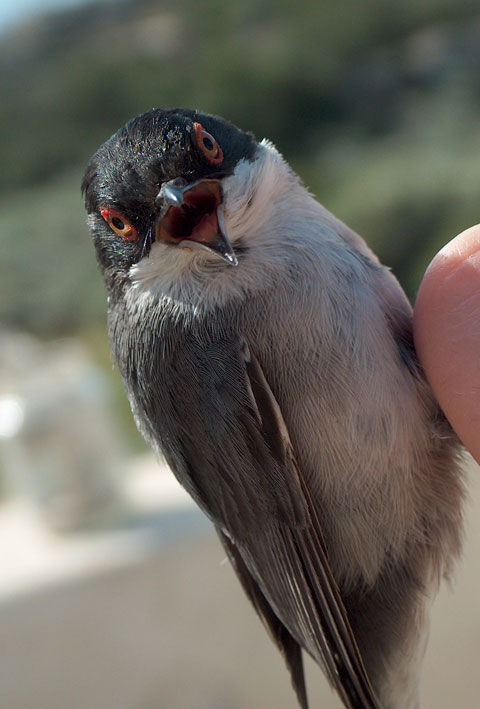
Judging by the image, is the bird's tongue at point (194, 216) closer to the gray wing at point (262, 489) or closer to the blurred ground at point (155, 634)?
the gray wing at point (262, 489)

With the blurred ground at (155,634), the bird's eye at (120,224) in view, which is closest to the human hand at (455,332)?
the bird's eye at (120,224)

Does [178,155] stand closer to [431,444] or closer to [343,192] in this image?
[431,444]

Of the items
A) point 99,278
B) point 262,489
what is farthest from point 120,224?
point 99,278

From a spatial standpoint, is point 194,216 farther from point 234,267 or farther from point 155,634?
point 155,634

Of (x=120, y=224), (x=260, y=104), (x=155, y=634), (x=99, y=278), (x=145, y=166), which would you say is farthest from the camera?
(x=260, y=104)

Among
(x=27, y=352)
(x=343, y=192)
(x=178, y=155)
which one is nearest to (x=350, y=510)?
(x=178, y=155)

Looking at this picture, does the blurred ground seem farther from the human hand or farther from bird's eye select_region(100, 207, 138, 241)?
bird's eye select_region(100, 207, 138, 241)
